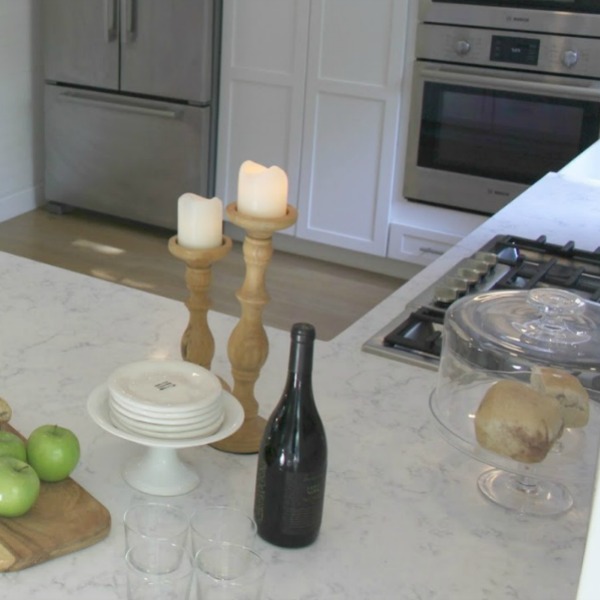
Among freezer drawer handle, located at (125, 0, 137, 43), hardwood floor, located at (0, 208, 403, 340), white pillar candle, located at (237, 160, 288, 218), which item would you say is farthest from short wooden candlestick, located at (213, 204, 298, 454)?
freezer drawer handle, located at (125, 0, 137, 43)

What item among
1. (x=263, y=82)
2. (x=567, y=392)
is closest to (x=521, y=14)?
(x=263, y=82)

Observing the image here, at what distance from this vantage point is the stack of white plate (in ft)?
3.86

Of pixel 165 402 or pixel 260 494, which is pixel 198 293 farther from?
pixel 260 494

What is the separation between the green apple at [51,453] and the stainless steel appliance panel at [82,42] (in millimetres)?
3601

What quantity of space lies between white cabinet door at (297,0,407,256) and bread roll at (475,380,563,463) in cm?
303

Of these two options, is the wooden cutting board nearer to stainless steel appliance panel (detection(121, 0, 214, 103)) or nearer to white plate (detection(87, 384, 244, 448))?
white plate (detection(87, 384, 244, 448))

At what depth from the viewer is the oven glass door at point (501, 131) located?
3879 millimetres

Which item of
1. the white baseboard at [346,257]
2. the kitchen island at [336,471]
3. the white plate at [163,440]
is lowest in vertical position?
the white baseboard at [346,257]

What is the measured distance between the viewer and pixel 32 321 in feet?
5.58

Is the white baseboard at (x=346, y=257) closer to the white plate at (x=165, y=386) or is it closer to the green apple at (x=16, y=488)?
the white plate at (x=165, y=386)

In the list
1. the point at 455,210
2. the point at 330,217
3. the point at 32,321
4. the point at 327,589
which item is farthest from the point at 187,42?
the point at 327,589

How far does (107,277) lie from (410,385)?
288 centimetres

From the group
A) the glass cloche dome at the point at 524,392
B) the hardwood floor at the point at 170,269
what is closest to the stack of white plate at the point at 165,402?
the glass cloche dome at the point at 524,392

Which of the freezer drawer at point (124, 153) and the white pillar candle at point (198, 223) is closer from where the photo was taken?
the white pillar candle at point (198, 223)
